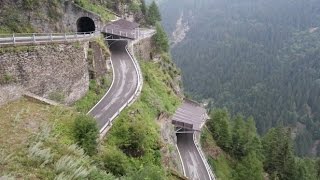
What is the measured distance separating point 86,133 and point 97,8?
43.9 metres

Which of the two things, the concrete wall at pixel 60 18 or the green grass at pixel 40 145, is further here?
the concrete wall at pixel 60 18

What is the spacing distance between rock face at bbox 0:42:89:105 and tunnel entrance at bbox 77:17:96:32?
18.6m

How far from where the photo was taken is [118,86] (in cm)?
5059

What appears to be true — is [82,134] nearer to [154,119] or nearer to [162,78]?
[154,119]

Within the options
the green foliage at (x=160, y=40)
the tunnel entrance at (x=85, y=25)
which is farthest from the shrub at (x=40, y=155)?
the green foliage at (x=160, y=40)

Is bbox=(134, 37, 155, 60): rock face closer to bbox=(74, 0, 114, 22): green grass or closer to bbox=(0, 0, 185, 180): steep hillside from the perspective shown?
bbox=(74, 0, 114, 22): green grass

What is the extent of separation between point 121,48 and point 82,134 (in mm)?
35145

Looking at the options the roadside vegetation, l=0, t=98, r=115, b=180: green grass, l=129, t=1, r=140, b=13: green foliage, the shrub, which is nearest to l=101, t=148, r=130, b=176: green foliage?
l=0, t=98, r=115, b=180: green grass

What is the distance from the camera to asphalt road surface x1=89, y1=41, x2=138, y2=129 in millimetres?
42250

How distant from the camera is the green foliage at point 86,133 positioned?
93.7 ft

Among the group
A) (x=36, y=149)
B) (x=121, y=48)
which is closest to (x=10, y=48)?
(x=36, y=149)

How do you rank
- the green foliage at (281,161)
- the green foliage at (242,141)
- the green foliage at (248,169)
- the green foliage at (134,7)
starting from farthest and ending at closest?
1. the green foliage at (134,7)
2. the green foliage at (281,161)
3. the green foliage at (242,141)
4. the green foliage at (248,169)

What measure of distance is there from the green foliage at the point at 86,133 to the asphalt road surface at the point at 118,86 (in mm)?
7994

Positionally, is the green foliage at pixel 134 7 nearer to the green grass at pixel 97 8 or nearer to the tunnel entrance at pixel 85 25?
the green grass at pixel 97 8
